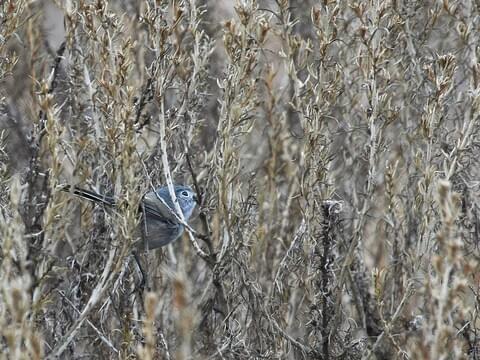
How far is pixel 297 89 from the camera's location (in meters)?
3.64

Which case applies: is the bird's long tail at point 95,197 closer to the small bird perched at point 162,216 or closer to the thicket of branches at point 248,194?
the thicket of branches at point 248,194

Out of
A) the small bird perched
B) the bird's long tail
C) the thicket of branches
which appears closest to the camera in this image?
the thicket of branches

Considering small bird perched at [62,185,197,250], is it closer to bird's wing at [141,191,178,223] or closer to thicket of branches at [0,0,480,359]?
bird's wing at [141,191,178,223]

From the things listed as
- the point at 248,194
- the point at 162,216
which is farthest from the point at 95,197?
the point at 248,194

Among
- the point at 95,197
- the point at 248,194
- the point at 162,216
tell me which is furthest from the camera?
the point at 162,216

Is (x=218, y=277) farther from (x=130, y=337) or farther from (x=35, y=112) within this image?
(x=35, y=112)

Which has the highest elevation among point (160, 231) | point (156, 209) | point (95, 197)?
point (95, 197)

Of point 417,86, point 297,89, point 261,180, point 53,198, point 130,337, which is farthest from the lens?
point 261,180

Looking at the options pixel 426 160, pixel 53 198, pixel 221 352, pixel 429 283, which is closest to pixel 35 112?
pixel 53 198

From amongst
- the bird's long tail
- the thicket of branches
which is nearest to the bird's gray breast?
the thicket of branches

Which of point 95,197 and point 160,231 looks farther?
point 160,231

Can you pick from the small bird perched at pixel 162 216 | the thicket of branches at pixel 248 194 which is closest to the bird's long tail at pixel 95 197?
the thicket of branches at pixel 248 194

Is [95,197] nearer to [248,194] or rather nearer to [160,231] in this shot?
[160,231]

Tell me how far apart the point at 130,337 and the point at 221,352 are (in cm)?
38
